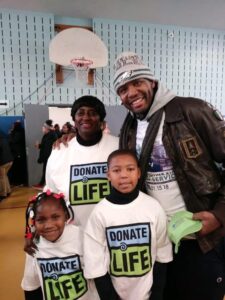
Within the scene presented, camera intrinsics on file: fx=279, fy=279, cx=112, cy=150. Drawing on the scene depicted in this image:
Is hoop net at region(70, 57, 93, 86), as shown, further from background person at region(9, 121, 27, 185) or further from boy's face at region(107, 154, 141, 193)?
boy's face at region(107, 154, 141, 193)

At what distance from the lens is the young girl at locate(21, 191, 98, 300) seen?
1.52 meters

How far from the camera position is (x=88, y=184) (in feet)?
5.53

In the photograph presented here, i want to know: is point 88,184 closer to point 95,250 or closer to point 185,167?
point 95,250

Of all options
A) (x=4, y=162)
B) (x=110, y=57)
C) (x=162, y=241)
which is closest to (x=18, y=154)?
(x=4, y=162)

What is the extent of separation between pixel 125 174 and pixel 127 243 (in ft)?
1.13

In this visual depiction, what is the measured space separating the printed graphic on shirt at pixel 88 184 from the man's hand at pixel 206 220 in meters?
0.60

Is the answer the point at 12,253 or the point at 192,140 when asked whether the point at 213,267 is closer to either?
the point at 192,140

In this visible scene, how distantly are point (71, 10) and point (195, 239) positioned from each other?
777cm

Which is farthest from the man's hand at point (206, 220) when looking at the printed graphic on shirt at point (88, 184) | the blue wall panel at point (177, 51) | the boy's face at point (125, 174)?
the blue wall panel at point (177, 51)

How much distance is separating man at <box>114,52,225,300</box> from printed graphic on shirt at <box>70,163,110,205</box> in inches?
12.4

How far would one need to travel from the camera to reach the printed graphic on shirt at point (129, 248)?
1388 millimetres

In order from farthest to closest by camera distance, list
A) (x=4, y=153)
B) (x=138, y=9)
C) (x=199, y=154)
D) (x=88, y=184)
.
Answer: (x=138, y=9)
(x=4, y=153)
(x=88, y=184)
(x=199, y=154)

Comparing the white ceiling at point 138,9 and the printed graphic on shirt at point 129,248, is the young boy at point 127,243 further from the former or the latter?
the white ceiling at point 138,9

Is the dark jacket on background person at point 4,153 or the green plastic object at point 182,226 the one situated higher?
the dark jacket on background person at point 4,153
